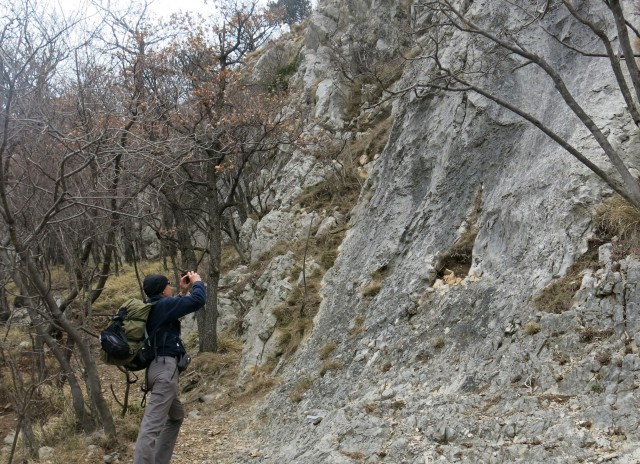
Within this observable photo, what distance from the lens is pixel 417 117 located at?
34.9 ft

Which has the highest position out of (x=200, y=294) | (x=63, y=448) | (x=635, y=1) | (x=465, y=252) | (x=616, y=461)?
(x=635, y=1)

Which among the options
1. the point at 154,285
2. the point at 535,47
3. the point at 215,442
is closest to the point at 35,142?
the point at 154,285

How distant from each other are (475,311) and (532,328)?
100cm

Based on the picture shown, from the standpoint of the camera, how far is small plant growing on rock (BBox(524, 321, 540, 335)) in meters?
5.19

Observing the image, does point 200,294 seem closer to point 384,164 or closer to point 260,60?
point 384,164

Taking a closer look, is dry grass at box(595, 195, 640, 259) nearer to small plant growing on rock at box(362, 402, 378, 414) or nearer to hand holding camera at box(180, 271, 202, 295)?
small plant growing on rock at box(362, 402, 378, 414)

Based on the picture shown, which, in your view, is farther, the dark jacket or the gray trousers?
the dark jacket

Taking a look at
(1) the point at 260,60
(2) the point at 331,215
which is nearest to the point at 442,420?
(2) the point at 331,215

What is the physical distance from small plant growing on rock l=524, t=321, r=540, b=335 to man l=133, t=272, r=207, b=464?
3158 millimetres

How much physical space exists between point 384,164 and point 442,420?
7004 millimetres

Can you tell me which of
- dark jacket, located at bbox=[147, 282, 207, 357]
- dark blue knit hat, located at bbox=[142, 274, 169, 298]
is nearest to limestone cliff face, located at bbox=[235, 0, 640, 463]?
dark jacket, located at bbox=[147, 282, 207, 357]

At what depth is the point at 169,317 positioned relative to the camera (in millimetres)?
4875

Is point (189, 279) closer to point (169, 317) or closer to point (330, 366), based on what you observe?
point (169, 317)

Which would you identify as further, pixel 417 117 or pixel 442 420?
pixel 417 117
